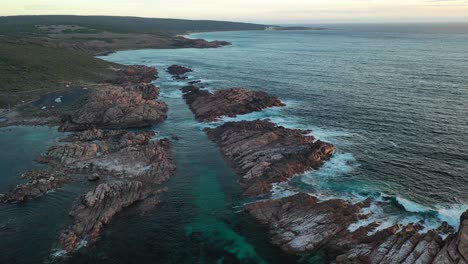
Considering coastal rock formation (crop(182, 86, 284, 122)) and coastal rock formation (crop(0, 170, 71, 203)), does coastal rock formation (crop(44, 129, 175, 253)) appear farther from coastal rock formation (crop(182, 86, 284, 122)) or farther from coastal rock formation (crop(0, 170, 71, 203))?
coastal rock formation (crop(182, 86, 284, 122))

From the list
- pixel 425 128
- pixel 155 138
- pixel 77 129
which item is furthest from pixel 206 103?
pixel 425 128

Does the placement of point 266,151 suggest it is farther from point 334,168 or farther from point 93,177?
point 93,177

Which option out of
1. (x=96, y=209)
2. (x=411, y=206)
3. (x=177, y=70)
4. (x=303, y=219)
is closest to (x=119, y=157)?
(x=96, y=209)

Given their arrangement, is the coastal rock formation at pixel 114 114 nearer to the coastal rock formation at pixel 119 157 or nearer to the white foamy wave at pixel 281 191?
the coastal rock formation at pixel 119 157

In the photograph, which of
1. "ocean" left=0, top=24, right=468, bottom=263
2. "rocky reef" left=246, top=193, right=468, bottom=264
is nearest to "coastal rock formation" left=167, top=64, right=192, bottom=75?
"ocean" left=0, top=24, right=468, bottom=263

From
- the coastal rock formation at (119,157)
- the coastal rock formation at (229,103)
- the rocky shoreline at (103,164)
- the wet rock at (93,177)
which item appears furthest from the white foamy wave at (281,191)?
the coastal rock formation at (229,103)

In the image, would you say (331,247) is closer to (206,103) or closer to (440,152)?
(440,152)
